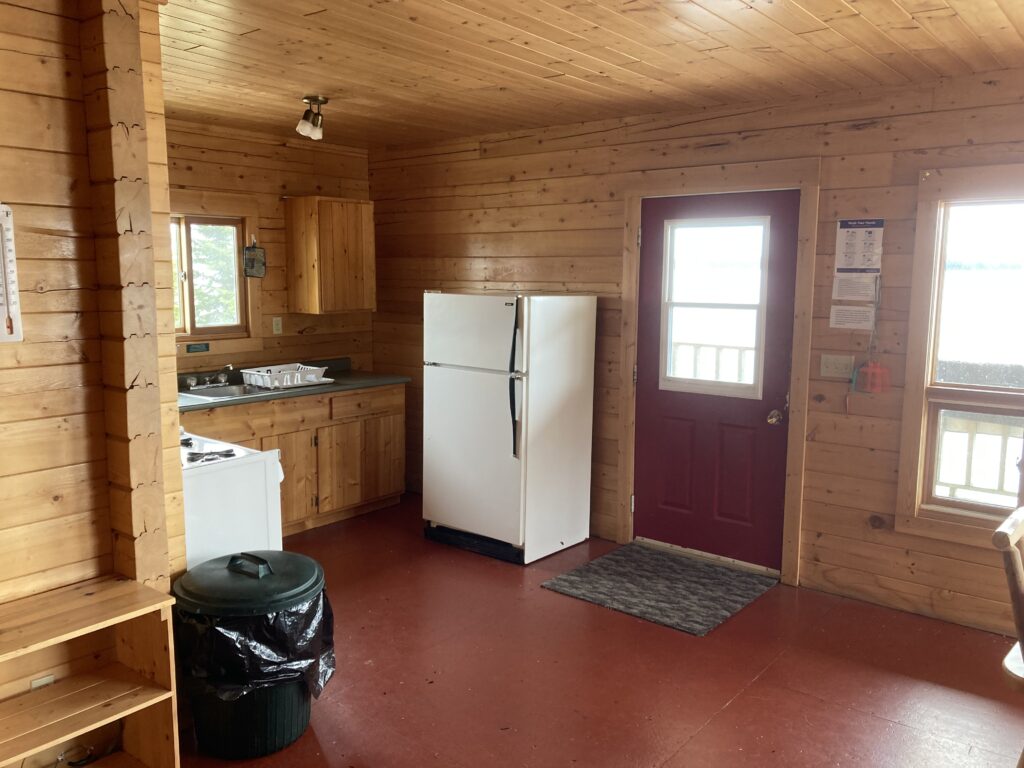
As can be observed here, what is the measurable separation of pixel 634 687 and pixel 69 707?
1.90 m

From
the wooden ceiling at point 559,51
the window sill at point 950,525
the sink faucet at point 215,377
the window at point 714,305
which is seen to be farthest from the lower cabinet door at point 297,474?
the window sill at point 950,525

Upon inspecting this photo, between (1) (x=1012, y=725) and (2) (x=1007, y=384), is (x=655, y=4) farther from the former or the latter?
(1) (x=1012, y=725)

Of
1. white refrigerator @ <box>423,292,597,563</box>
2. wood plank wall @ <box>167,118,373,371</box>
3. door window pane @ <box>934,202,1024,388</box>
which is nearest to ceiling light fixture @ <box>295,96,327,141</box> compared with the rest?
wood plank wall @ <box>167,118,373,371</box>

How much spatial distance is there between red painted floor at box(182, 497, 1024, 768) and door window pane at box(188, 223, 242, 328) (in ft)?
6.19

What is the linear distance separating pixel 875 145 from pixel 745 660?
7.67 ft

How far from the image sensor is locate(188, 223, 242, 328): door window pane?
4.91m

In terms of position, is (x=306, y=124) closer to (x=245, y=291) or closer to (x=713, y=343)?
(x=245, y=291)

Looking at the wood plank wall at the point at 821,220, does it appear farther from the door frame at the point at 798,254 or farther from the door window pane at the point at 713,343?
the door window pane at the point at 713,343

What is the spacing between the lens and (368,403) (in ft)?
16.9

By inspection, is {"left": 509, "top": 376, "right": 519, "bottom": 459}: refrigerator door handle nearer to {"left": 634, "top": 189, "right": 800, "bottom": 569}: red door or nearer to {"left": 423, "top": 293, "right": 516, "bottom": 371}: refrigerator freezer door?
{"left": 423, "top": 293, "right": 516, "bottom": 371}: refrigerator freezer door

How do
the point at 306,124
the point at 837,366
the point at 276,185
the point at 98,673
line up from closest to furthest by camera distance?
the point at 98,673
the point at 837,366
the point at 306,124
the point at 276,185

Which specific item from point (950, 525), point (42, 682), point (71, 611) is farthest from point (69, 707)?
point (950, 525)

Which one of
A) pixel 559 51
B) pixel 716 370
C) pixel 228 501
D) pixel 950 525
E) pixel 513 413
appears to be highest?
pixel 559 51

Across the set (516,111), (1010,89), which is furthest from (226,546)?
(1010,89)
